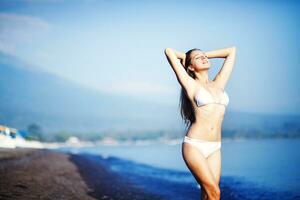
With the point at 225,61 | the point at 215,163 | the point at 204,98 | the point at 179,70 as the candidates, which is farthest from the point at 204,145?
the point at 225,61

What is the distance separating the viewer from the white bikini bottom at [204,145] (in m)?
3.39

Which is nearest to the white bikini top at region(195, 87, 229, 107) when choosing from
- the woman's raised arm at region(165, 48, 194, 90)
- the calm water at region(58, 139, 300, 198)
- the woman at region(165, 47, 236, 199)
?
the woman at region(165, 47, 236, 199)

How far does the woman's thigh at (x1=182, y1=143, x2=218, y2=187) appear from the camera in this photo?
3230mm

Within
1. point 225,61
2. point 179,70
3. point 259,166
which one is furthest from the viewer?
point 259,166

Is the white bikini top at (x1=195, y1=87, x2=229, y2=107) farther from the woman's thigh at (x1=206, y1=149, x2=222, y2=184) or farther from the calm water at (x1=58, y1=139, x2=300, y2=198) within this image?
the calm water at (x1=58, y1=139, x2=300, y2=198)

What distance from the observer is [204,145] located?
3414 millimetres

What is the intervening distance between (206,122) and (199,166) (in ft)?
1.55

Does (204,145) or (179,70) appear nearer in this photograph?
(204,145)

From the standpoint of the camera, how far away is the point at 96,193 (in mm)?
9461

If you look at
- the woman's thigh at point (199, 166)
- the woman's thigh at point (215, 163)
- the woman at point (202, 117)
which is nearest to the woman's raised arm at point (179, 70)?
the woman at point (202, 117)

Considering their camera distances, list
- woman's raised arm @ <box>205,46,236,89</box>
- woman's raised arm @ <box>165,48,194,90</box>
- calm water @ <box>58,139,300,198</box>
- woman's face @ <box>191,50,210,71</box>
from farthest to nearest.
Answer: calm water @ <box>58,139,300,198</box> < woman's raised arm @ <box>205,46,236,89</box> < woman's face @ <box>191,50,210,71</box> < woman's raised arm @ <box>165,48,194,90</box>

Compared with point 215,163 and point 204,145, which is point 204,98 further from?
point 215,163

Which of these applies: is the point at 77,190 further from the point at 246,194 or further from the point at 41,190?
the point at 246,194

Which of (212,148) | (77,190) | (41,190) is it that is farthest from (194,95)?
(77,190)
